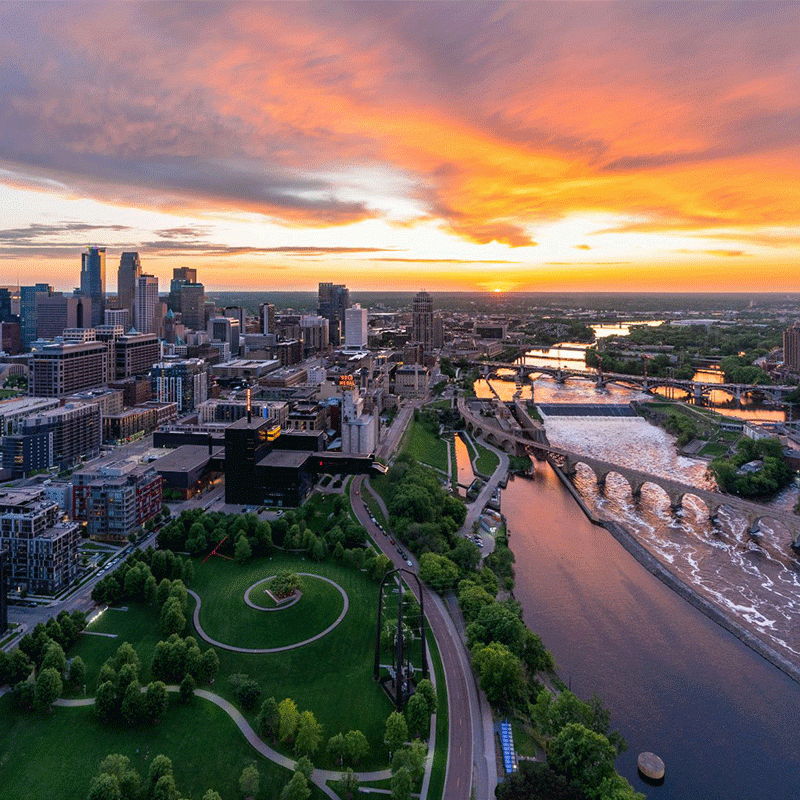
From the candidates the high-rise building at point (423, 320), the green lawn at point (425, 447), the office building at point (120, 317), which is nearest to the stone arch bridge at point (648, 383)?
the high-rise building at point (423, 320)

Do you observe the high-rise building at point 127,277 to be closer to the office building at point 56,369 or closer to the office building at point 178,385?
the office building at point 56,369

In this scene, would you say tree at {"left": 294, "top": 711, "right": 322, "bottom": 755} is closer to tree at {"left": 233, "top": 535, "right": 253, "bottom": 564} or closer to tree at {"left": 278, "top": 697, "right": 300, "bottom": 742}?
tree at {"left": 278, "top": 697, "right": 300, "bottom": 742}

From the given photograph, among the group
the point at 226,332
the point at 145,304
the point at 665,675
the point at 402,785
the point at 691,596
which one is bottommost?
the point at 665,675

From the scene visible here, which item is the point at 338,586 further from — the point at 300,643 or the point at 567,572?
the point at 567,572

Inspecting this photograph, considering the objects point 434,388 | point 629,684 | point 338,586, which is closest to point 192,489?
point 338,586

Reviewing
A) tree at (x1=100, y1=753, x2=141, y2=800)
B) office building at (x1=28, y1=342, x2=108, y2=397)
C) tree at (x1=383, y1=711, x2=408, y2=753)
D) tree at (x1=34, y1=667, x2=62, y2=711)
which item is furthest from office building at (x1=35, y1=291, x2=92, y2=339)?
tree at (x1=383, y1=711, x2=408, y2=753)

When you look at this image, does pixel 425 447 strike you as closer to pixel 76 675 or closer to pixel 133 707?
pixel 76 675

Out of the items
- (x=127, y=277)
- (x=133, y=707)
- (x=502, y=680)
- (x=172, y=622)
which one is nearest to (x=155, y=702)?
(x=133, y=707)
